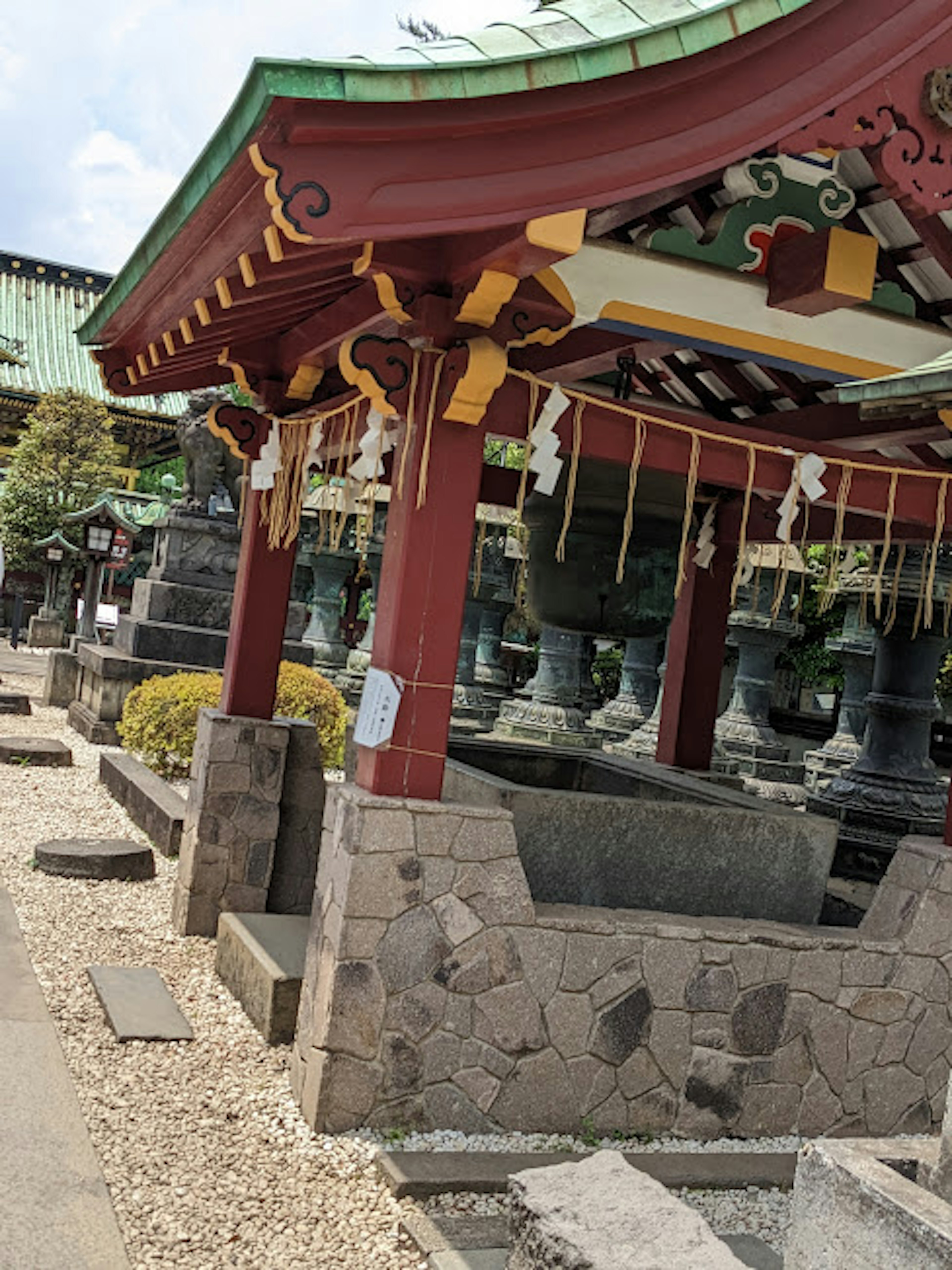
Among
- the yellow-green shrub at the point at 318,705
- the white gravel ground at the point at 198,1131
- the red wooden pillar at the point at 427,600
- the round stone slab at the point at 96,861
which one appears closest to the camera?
the white gravel ground at the point at 198,1131

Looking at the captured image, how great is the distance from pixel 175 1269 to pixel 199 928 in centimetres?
331

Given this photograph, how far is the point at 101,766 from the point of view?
35.0 ft

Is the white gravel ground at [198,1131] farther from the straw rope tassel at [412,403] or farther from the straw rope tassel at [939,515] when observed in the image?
the straw rope tassel at [939,515]

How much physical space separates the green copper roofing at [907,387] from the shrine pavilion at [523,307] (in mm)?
82

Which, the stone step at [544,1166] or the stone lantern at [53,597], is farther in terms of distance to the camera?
the stone lantern at [53,597]

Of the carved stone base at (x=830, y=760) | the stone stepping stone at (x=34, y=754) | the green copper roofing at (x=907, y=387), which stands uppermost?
the green copper roofing at (x=907, y=387)

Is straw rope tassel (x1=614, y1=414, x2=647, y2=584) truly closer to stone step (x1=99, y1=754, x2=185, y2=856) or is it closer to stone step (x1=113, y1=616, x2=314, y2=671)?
stone step (x1=99, y1=754, x2=185, y2=856)

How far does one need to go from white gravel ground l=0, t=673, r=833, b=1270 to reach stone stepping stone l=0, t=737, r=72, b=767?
484 cm

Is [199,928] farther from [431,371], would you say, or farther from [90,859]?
[431,371]

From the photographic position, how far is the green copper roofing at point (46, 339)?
3466cm

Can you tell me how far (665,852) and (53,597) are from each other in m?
25.4

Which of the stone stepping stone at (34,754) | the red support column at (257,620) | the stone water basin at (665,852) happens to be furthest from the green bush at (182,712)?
the stone water basin at (665,852)

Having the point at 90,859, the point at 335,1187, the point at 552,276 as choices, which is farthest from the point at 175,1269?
the point at 90,859

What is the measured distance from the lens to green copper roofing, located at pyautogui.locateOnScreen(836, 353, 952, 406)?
13.3ft
